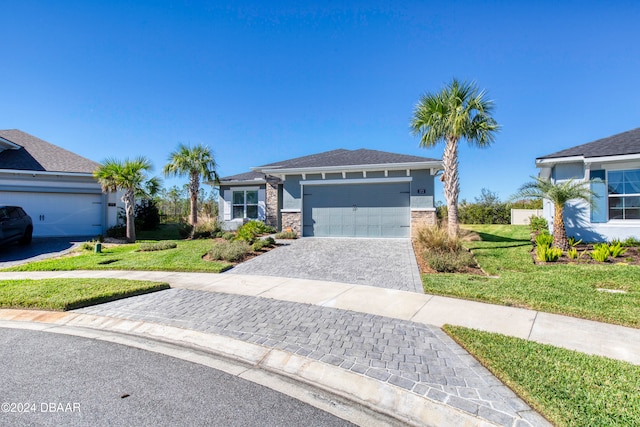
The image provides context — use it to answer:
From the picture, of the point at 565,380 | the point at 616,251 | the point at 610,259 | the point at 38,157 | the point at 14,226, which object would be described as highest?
the point at 38,157

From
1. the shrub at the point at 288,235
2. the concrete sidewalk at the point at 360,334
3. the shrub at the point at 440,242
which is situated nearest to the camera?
the concrete sidewalk at the point at 360,334

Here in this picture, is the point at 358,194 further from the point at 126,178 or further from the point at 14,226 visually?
the point at 14,226

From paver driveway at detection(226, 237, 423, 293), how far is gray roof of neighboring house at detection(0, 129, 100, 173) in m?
13.7

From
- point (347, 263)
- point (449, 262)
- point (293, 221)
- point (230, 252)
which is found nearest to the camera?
point (449, 262)

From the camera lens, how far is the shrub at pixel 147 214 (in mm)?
19875

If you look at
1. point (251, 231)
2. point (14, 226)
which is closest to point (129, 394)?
point (251, 231)

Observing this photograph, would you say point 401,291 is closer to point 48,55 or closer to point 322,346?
point 322,346

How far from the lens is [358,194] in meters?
14.5

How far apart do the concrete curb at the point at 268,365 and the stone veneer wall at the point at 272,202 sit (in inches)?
471

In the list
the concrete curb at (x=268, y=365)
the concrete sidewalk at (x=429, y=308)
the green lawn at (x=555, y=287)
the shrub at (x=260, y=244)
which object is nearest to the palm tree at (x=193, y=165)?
the shrub at (x=260, y=244)

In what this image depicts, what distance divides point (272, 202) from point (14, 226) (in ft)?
36.6

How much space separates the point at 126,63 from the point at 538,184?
1679 cm

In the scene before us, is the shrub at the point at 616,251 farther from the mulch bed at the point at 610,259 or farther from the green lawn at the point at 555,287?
the green lawn at the point at 555,287

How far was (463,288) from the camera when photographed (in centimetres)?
638
